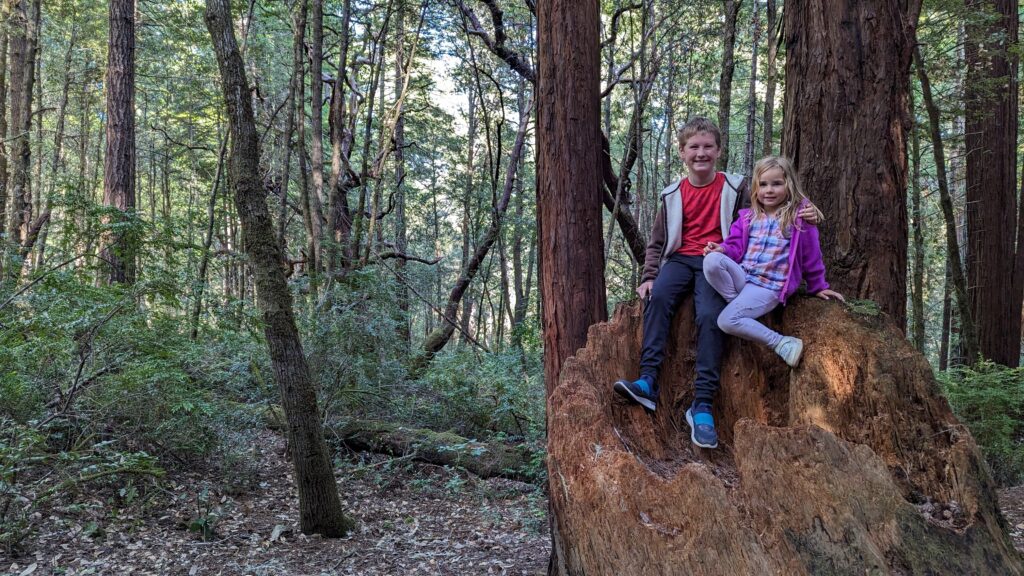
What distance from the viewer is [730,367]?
3.02 m

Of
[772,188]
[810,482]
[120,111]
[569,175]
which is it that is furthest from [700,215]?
[120,111]

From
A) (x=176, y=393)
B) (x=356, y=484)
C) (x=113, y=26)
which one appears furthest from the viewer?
(x=113, y=26)

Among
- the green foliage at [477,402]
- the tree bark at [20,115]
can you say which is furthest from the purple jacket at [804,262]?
the tree bark at [20,115]

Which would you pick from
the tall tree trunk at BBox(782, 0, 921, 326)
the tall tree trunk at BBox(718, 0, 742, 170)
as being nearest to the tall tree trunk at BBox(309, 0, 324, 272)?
the tall tree trunk at BBox(718, 0, 742, 170)

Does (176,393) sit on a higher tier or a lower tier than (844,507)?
lower

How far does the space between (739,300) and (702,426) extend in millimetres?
657

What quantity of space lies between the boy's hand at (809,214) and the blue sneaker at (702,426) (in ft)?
3.60

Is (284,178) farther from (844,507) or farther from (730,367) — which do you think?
(844,507)

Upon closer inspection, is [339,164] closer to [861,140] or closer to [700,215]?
[700,215]

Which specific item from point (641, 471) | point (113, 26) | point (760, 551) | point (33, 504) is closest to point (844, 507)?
point (760, 551)

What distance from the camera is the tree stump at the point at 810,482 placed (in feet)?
5.08

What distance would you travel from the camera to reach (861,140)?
10.6ft

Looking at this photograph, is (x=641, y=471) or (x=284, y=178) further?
(x=284, y=178)

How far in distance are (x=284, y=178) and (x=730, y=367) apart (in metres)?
8.12
